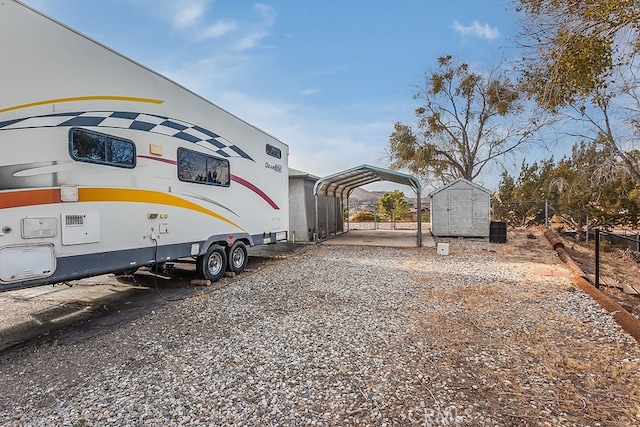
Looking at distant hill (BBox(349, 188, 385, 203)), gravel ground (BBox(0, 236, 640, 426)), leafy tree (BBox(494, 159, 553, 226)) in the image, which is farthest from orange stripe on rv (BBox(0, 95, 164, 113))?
leafy tree (BBox(494, 159, 553, 226))

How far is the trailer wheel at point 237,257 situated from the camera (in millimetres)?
7348

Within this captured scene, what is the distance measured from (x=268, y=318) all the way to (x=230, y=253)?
2981 mm

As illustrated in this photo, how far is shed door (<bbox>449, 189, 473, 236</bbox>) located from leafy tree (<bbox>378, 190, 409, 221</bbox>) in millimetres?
10315

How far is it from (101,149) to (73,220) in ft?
3.14

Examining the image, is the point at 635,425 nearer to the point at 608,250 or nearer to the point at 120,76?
the point at 120,76

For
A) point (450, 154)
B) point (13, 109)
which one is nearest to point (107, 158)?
point (13, 109)

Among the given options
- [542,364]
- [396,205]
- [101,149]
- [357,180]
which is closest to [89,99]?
[101,149]

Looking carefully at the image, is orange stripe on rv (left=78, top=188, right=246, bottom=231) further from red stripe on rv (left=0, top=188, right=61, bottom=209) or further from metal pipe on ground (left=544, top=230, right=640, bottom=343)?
metal pipe on ground (left=544, top=230, right=640, bottom=343)

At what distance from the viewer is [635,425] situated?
229cm

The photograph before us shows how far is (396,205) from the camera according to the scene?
83.2ft

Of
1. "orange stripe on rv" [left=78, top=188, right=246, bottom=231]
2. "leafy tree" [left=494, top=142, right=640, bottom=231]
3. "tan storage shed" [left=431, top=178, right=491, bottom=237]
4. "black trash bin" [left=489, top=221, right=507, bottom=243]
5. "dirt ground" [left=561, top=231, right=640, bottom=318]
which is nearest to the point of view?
"orange stripe on rv" [left=78, top=188, right=246, bottom=231]

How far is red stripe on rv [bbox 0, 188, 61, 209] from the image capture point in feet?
11.2

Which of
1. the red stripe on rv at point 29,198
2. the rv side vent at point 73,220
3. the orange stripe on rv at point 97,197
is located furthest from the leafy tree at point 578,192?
the red stripe on rv at point 29,198

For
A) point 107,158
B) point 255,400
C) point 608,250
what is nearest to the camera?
point 255,400
